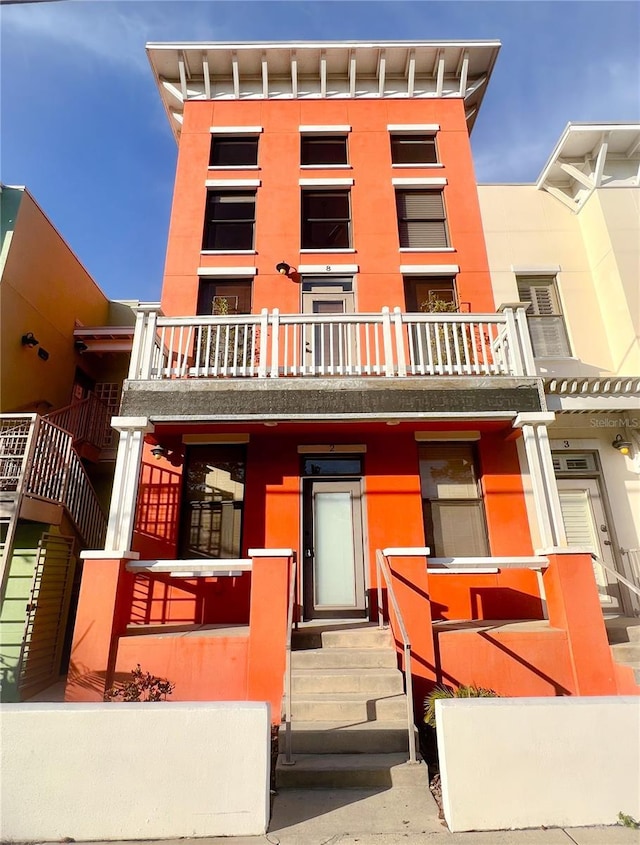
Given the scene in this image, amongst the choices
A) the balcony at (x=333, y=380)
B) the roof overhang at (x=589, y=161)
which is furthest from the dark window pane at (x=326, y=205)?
the roof overhang at (x=589, y=161)

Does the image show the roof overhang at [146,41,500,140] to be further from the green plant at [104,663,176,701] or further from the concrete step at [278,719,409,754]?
the concrete step at [278,719,409,754]

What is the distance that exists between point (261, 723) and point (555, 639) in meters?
4.23

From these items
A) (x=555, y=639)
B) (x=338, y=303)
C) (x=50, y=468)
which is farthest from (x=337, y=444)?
(x=50, y=468)

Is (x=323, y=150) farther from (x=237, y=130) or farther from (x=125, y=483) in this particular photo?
(x=125, y=483)

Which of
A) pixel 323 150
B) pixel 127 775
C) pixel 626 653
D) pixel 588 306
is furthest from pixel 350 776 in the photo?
pixel 323 150

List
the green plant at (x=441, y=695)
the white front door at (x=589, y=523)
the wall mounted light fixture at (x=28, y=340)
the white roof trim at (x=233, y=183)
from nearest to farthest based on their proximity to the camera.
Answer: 1. the green plant at (x=441, y=695)
2. the white front door at (x=589, y=523)
3. the wall mounted light fixture at (x=28, y=340)
4. the white roof trim at (x=233, y=183)

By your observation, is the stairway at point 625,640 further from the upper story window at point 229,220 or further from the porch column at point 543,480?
the upper story window at point 229,220

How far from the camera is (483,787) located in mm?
3250

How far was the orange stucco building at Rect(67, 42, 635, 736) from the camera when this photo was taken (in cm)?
568

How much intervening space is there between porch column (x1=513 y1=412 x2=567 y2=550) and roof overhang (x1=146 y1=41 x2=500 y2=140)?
8.80 m

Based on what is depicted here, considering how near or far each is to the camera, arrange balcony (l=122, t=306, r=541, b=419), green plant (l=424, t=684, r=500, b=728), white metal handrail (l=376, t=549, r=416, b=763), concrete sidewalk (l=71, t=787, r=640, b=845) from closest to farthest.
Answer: concrete sidewalk (l=71, t=787, r=640, b=845) < white metal handrail (l=376, t=549, r=416, b=763) < green plant (l=424, t=684, r=500, b=728) < balcony (l=122, t=306, r=541, b=419)

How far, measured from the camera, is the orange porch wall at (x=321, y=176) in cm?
922

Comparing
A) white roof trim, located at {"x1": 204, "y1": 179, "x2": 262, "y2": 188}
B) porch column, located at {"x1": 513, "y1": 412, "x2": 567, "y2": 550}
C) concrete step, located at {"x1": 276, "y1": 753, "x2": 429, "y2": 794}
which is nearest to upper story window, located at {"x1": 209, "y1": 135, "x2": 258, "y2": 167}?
white roof trim, located at {"x1": 204, "y1": 179, "x2": 262, "y2": 188}

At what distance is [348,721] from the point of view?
4555mm
